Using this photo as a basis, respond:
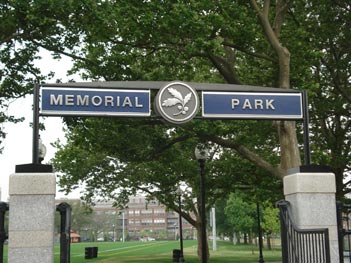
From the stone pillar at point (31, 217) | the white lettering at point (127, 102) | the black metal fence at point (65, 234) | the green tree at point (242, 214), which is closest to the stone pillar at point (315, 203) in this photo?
the white lettering at point (127, 102)

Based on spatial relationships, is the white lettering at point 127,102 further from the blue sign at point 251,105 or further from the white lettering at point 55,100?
the blue sign at point 251,105

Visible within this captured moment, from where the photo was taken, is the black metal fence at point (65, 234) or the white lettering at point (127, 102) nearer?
the black metal fence at point (65, 234)

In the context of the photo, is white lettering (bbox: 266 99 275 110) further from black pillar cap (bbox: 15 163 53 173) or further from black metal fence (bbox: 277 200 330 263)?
black pillar cap (bbox: 15 163 53 173)

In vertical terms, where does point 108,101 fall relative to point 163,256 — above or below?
above

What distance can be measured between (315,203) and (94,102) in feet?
13.8

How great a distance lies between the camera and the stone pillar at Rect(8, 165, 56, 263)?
7.62 metres

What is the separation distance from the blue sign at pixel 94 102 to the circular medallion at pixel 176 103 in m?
0.27

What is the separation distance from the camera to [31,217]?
25.2 feet

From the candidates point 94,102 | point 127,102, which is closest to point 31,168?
point 94,102

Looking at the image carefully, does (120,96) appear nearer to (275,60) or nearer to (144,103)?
(144,103)

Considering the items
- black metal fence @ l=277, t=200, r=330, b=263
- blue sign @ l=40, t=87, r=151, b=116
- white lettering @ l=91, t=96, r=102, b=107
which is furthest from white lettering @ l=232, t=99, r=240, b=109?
white lettering @ l=91, t=96, r=102, b=107

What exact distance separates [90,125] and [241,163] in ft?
26.5

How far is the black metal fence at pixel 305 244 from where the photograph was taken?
7.76m

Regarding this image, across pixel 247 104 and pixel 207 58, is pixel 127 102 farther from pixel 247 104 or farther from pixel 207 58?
pixel 207 58
